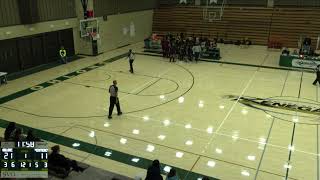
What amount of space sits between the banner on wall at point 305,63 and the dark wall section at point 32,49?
15270 millimetres

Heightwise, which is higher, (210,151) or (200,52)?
(200,52)

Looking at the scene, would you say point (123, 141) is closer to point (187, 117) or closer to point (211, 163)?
point (211, 163)

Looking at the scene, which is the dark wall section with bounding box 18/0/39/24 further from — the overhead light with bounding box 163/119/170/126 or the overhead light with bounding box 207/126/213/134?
the overhead light with bounding box 207/126/213/134

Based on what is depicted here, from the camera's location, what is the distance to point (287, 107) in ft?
44.0

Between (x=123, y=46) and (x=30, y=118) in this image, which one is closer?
(x=30, y=118)

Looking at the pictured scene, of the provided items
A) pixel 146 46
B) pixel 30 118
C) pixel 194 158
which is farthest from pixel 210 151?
pixel 146 46

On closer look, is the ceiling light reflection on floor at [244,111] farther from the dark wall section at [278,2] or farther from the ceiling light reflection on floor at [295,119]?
the dark wall section at [278,2]

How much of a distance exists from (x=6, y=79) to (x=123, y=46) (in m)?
11.6

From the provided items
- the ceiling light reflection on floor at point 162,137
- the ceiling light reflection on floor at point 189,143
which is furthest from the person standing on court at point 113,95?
the ceiling light reflection on floor at point 189,143

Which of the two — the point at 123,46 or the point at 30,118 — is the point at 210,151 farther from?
the point at 123,46

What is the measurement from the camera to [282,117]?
40.8 feet

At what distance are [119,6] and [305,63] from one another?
1474cm
